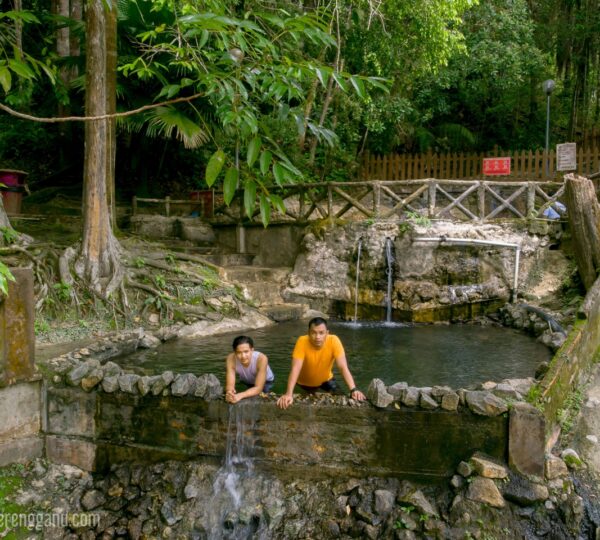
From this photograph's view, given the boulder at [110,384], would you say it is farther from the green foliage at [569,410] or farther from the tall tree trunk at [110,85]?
the tall tree trunk at [110,85]

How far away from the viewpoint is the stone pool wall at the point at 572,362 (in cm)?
528

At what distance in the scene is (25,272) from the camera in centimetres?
577

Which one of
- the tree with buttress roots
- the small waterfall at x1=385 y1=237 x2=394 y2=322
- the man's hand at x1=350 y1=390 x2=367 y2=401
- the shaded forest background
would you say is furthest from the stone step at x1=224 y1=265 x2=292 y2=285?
the man's hand at x1=350 y1=390 x2=367 y2=401

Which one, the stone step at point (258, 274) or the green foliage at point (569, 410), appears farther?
the stone step at point (258, 274)

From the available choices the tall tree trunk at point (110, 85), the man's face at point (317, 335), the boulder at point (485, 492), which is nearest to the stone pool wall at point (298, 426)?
the boulder at point (485, 492)

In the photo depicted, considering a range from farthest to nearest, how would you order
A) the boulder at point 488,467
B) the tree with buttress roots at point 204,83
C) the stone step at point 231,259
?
the stone step at point 231,259 → the boulder at point 488,467 → the tree with buttress roots at point 204,83

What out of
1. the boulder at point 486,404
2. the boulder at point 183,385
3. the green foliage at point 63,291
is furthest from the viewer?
the green foliage at point 63,291

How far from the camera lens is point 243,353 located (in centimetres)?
560

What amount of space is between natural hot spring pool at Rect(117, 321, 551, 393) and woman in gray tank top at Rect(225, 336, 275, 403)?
1011 millimetres

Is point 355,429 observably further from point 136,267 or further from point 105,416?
point 136,267

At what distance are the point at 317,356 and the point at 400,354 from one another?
3.31 metres

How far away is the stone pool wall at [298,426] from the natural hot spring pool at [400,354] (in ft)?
4.40

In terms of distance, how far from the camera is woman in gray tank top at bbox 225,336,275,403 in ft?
18.1

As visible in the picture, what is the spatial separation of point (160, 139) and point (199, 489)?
45.0 ft
